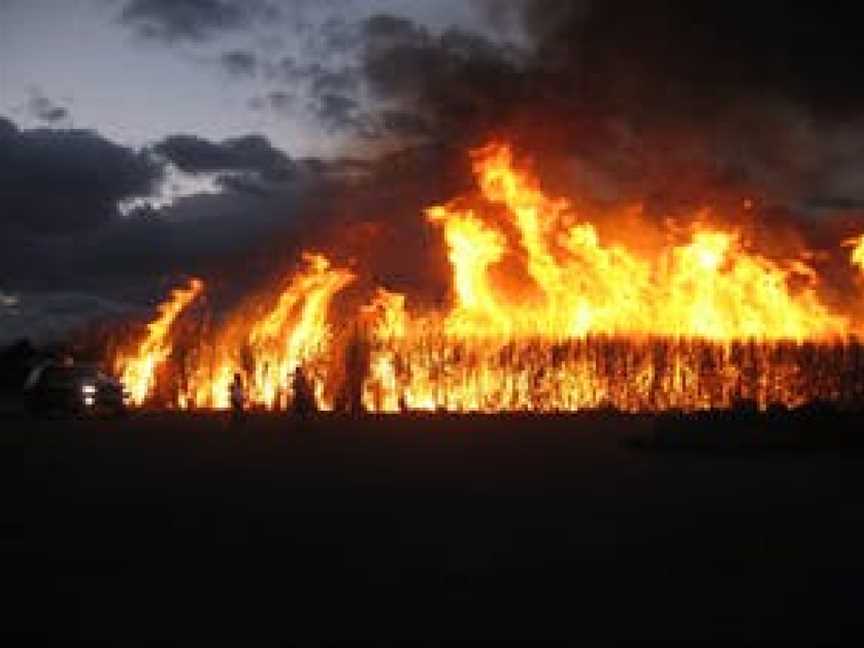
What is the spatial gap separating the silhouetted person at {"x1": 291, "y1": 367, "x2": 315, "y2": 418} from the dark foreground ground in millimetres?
14035

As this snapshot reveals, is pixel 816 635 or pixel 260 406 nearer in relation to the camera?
pixel 816 635

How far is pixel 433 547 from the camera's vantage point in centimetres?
1207

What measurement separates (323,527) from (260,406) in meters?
27.5

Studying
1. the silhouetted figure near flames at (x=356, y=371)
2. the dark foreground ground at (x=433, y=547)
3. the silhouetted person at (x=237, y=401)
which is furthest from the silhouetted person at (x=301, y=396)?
the dark foreground ground at (x=433, y=547)

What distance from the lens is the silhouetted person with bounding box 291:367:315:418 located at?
37.4m

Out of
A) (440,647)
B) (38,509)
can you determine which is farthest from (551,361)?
(440,647)

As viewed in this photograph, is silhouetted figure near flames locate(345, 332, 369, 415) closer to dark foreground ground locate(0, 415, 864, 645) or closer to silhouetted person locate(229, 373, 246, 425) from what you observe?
silhouetted person locate(229, 373, 246, 425)

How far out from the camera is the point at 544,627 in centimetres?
872

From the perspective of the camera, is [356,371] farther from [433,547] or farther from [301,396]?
[433,547]

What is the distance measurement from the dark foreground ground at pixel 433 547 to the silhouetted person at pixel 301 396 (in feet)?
46.0

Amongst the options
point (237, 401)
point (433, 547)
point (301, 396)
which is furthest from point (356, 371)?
point (433, 547)

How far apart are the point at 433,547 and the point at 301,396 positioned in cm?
2556

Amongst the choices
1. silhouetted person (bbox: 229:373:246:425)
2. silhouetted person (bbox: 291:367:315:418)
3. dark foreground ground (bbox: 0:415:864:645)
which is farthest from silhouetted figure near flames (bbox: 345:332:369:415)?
dark foreground ground (bbox: 0:415:864:645)

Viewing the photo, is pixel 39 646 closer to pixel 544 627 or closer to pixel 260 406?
pixel 544 627
